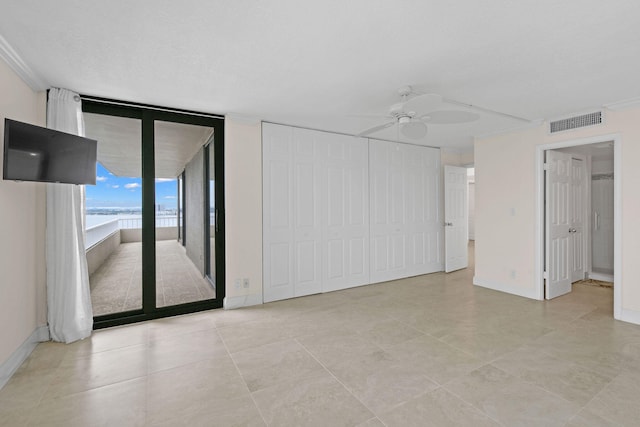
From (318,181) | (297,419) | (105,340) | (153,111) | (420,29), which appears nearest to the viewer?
(297,419)

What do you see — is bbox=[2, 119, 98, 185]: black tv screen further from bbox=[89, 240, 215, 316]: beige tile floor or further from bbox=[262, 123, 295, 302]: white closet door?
bbox=[262, 123, 295, 302]: white closet door

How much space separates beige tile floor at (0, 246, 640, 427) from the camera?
1.91 m

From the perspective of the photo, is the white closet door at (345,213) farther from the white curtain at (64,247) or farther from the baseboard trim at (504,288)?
the white curtain at (64,247)

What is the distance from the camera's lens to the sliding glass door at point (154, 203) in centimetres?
353

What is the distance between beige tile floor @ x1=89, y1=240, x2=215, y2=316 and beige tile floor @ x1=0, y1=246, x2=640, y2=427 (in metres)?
0.89

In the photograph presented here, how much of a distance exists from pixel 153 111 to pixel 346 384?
3.59 m

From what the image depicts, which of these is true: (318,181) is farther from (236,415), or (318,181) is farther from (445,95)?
(236,415)

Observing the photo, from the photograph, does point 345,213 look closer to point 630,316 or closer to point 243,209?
point 243,209

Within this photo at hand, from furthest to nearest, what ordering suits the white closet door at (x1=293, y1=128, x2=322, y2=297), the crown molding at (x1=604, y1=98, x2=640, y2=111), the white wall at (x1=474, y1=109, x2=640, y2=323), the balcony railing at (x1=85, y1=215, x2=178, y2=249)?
1. the balcony railing at (x1=85, y1=215, x2=178, y2=249)
2. the white closet door at (x1=293, y1=128, x2=322, y2=297)
3. the white wall at (x1=474, y1=109, x2=640, y2=323)
4. the crown molding at (x1=604, y1=98, x2=640, y2=111)

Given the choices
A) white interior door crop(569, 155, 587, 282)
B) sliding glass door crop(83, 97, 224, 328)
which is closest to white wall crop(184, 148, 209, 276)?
sliding glass door crop(83, 97, 224, 328)

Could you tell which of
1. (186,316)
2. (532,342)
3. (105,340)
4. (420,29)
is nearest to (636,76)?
(420,29)

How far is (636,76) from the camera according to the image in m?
2.74

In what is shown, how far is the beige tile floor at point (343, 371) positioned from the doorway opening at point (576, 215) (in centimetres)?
70

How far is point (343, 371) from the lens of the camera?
241 centimetres
